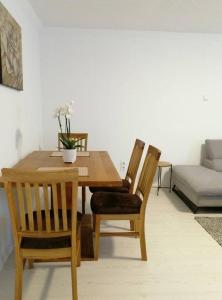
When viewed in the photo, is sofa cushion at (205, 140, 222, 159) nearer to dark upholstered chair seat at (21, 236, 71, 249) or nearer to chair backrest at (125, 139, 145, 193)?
chair backrest at (125, 139, 145, 193)

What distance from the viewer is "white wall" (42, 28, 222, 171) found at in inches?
144

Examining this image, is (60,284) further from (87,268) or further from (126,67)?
(126,67)

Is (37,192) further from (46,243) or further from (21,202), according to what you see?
(46,243)

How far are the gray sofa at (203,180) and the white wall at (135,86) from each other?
0.92 feet

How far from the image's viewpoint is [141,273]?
6.31ft

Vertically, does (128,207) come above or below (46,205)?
below

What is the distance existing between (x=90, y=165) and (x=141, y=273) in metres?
0.97

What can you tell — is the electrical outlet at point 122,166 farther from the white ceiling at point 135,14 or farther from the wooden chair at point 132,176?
the white ceiling at point 135,14

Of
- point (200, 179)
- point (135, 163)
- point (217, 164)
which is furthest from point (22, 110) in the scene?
point (217, 164)

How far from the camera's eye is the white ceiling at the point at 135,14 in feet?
8.91

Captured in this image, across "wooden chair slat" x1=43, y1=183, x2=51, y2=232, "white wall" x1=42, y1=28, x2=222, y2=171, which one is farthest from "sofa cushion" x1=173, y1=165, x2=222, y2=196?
"wooden chair slat" x1=43, y1=183, x2=51, y2=232

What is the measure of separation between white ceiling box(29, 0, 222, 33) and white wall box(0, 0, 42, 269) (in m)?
0.33

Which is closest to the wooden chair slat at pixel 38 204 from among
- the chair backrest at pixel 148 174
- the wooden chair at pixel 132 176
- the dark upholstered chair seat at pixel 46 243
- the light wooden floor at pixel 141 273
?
the dark upholstered chair seat at pixel 46 243

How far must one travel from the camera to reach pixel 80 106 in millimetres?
3795
